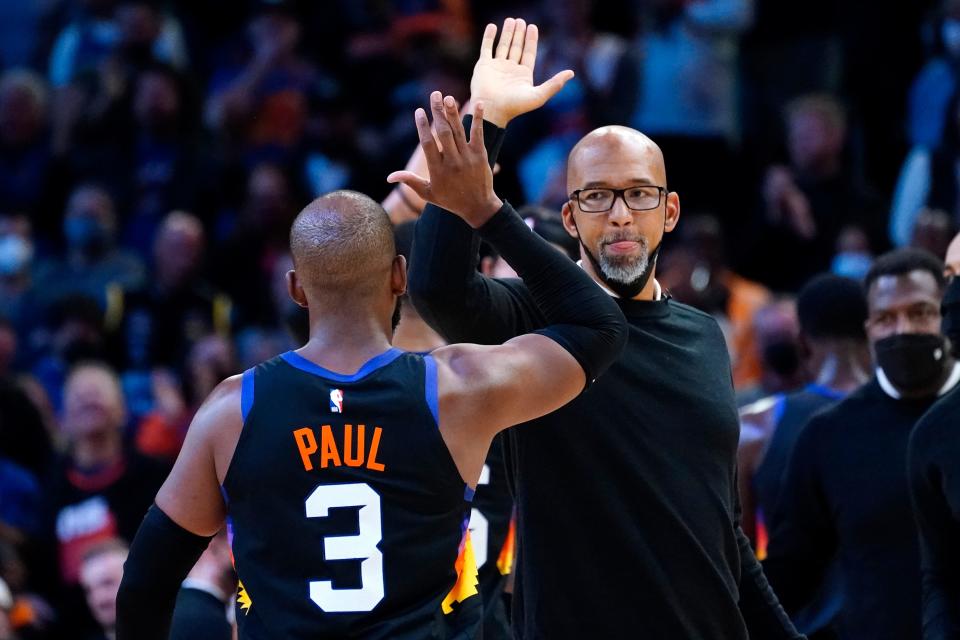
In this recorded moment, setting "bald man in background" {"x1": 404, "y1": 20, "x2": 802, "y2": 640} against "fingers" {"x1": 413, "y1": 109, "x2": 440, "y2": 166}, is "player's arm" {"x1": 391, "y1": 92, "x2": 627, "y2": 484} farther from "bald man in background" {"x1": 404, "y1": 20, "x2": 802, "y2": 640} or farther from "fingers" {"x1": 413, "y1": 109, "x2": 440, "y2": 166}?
"bald man in background" {"x1": 404, "y1": 20, "x2": 802, "y2": 640}

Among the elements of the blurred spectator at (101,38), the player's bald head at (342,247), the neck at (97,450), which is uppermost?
the blurred spectator at (101,38)

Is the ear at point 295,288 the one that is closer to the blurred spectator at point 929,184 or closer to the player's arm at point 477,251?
the player's arm at point 477,251

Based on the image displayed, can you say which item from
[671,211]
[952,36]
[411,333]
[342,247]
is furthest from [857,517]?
[952,36]

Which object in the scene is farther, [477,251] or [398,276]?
[477,251]

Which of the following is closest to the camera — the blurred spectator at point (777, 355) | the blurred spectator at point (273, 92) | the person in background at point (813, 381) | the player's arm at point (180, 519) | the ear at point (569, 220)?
the player's arm at point (180, 519)

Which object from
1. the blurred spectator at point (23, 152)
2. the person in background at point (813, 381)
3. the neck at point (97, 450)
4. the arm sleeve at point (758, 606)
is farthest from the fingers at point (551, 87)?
the blurred spectator at point (23, 152)

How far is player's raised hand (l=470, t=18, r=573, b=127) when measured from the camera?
387 cm

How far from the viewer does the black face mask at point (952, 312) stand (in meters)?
4.53

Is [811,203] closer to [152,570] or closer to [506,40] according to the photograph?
[506,40]

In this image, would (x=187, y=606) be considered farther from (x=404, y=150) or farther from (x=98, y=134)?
(x=98, y=134)

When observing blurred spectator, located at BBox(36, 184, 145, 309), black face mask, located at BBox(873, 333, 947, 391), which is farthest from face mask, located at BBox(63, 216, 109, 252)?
black face mask, located at BBox(873, 333, 947, 391)

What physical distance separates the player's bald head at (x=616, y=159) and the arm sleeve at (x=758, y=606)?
0.91 meters

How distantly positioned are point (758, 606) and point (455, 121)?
1.67 meters

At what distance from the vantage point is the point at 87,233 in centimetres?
1020
